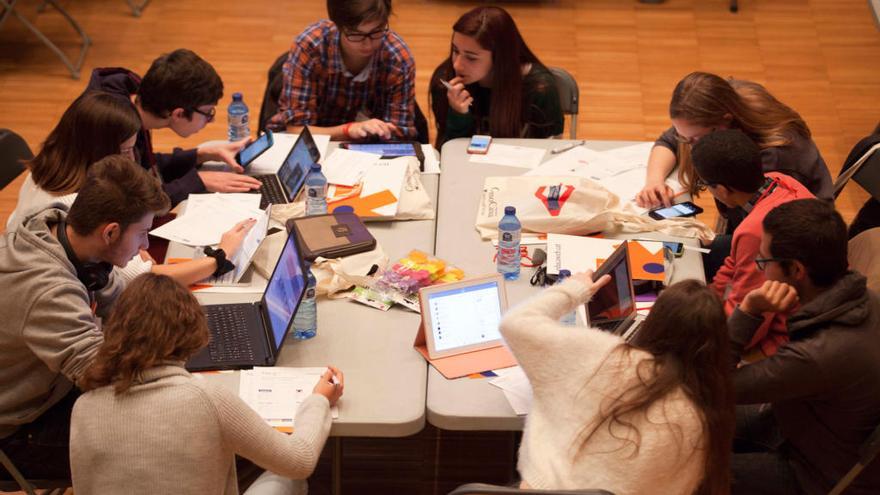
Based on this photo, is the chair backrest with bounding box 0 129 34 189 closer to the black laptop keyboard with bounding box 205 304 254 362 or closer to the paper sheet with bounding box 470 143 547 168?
the black laptop keyboard with bounding box 205 304 254 362

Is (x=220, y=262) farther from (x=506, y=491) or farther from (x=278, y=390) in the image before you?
(x=506, y=491)

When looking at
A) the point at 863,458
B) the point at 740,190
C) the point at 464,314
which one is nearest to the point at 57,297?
the point at 464,314

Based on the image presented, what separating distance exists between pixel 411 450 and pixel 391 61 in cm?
165

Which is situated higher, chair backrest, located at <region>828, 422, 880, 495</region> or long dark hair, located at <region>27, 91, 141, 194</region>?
long dark hair, located at <region>27, 91, 141, 194</region>

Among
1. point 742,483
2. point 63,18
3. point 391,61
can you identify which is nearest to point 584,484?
point 742,483

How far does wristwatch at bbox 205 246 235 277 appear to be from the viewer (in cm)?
321

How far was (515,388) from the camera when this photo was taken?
277cm

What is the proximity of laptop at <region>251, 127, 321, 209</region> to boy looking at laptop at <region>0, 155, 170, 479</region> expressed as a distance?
31.6 inches

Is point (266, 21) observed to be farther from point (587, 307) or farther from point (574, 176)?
point (587, 307)

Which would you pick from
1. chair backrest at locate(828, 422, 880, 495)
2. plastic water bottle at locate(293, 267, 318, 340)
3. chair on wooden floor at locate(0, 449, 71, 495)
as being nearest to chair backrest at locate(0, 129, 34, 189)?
chair on wooden floor at locate(0, 449, 71, 495)

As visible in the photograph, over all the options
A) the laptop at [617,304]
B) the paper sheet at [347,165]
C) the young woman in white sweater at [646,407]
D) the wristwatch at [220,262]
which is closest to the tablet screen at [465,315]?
→ the laptop at [617,304]

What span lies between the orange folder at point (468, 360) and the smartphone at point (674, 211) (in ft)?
3.22

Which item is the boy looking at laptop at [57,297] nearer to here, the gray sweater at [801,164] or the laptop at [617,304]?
the laptop at [617,304]

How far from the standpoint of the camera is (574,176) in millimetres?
3717
